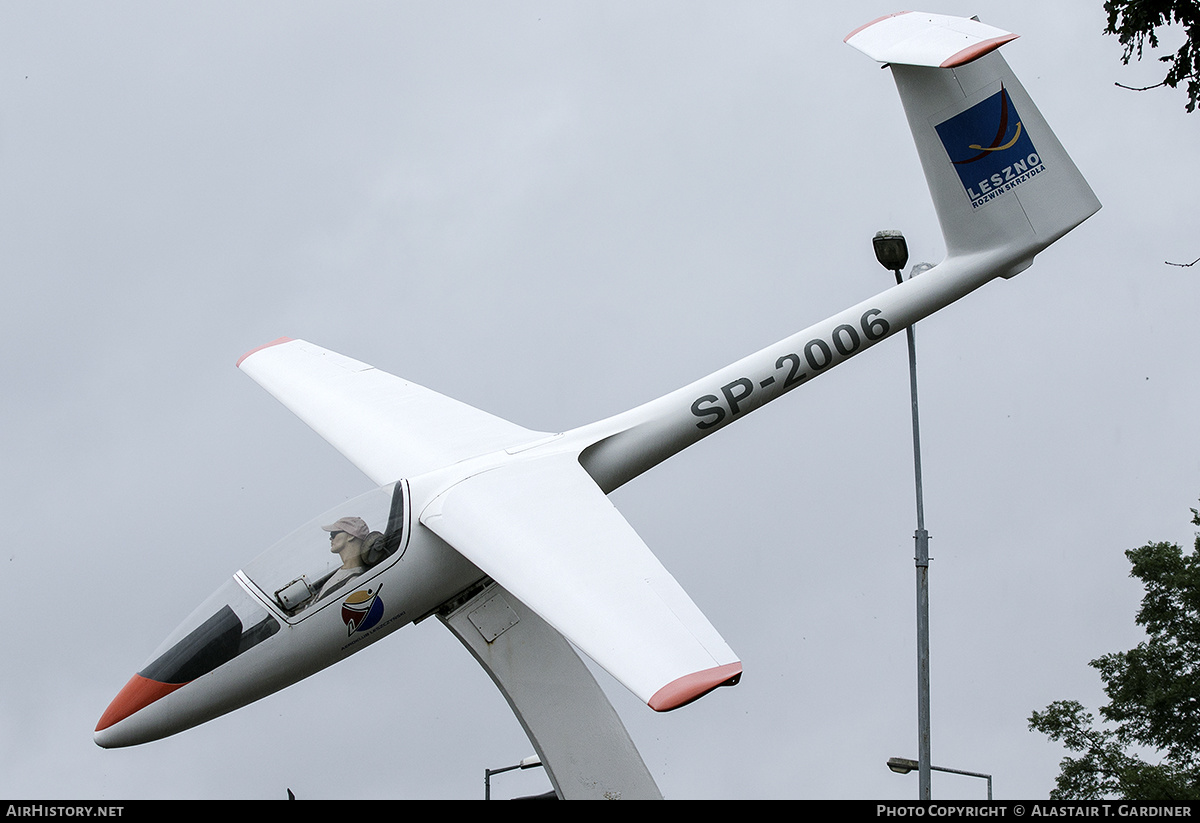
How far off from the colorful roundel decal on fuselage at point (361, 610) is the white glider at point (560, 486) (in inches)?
0.6

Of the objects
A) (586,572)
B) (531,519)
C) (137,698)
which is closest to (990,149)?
(531,519)

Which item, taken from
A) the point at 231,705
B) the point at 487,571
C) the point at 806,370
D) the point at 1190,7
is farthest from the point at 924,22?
the point at 231,705

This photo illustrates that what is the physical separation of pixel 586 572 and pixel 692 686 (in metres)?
2.15

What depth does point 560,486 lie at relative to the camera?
12336mm

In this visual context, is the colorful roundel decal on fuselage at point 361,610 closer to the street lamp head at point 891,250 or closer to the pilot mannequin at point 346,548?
the pilot mannequin at point 346,548

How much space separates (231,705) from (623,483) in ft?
15.6

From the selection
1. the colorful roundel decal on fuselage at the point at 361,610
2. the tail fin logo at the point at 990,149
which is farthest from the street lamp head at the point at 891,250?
the colorful roundel decal on fuselage at the point at 361,610

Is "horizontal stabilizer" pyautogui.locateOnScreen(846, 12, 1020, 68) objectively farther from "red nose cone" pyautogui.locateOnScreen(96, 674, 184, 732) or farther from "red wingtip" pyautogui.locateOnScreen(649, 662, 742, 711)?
"red nose cone" pyautogui.locateOnScreen(96, 674, 184, 732)

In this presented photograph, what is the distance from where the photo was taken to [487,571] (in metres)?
11.2

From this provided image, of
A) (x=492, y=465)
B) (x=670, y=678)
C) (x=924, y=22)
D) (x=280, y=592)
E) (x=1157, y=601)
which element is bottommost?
(x=670, y=678)

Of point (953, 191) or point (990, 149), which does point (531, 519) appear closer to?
point (953, 191)

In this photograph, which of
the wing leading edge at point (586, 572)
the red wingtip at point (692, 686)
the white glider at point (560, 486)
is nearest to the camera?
the red wingtip at point (692, 686)

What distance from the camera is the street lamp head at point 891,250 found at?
45.9ft
